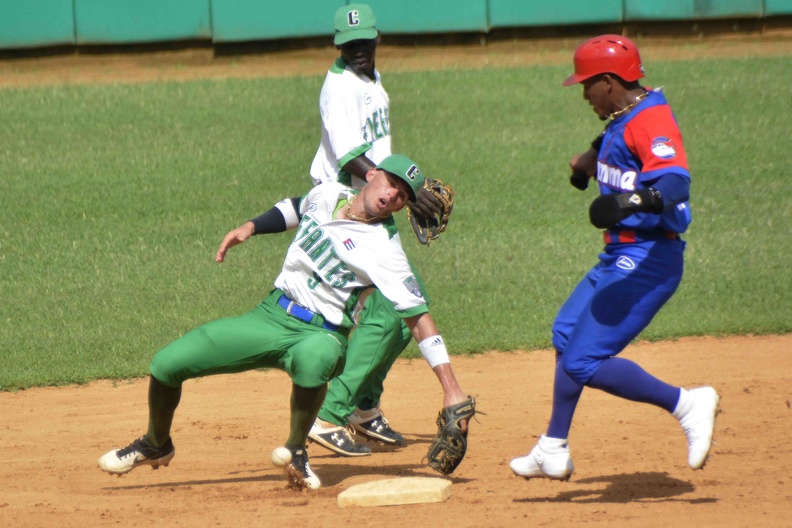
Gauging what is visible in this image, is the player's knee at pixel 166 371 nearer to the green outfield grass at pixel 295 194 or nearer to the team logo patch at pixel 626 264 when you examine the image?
the team logo patch at pixel 626 264

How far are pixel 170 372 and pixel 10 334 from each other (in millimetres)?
4050

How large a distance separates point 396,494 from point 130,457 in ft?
4.36

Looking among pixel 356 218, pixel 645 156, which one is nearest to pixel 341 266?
pixel 356 218

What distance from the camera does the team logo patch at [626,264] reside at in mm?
4906

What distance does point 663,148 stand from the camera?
4715 mm

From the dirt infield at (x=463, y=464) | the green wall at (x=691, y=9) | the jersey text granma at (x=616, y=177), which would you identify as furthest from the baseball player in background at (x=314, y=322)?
the green wall at (x=691, y=9)

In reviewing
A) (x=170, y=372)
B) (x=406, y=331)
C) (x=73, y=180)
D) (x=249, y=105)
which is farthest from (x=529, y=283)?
(x=249, y=105)

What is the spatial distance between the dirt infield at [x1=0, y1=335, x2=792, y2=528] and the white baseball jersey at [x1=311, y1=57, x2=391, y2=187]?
5.36 feet

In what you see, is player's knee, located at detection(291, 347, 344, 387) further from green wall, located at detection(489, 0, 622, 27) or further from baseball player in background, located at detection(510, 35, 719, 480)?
green wall, located at detection(489, 0, 622, 27)

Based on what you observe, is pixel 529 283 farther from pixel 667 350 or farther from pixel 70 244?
pixel 70 244

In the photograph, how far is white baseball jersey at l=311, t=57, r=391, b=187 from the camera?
20.6 feet

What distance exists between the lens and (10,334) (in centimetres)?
864

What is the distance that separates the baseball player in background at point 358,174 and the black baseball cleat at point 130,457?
0.98 m

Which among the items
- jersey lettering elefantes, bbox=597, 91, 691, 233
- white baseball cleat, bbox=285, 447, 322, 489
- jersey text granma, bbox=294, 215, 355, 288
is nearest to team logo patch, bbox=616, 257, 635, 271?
jersey lettering elefantes, bbox=597, 91, 691, 233
